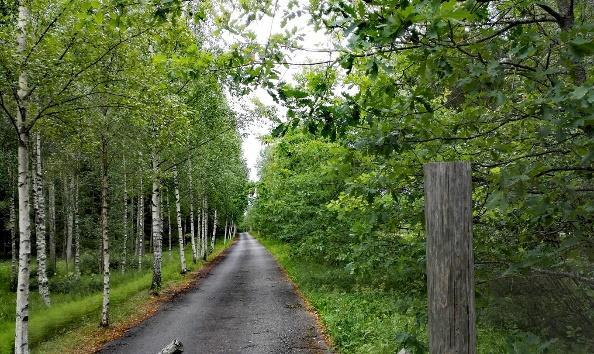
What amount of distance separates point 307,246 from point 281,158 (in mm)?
7543

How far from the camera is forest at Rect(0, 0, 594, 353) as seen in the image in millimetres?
2857

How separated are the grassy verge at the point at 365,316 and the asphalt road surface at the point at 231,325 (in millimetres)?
539

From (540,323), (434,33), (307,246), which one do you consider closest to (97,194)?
(307,246)

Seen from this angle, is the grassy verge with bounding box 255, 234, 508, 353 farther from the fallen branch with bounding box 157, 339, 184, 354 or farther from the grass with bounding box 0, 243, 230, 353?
the grass with bounding box 0, 243, 230, 353

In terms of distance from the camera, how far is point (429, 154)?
3.87m

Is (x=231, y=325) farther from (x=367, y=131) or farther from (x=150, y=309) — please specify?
(x=367, y=131)

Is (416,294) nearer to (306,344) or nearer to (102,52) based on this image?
Answer: (306,344)

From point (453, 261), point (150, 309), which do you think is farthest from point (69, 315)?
point (453, 261)

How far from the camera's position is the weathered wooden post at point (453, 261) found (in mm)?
2066

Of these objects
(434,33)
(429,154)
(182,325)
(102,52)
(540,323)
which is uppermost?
(102,52)

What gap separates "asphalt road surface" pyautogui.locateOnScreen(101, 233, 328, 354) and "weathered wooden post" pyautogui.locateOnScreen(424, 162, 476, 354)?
25.7 ft

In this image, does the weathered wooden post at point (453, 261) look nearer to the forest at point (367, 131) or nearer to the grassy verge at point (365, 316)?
the forest at point (367, 131)

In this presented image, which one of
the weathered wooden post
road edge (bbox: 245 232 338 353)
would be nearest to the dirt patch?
road edge (bbox: 245 232 338 353)

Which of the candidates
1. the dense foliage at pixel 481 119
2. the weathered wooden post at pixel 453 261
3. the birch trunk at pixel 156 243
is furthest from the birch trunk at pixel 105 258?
the weathered wooden post at pixel 453 261
